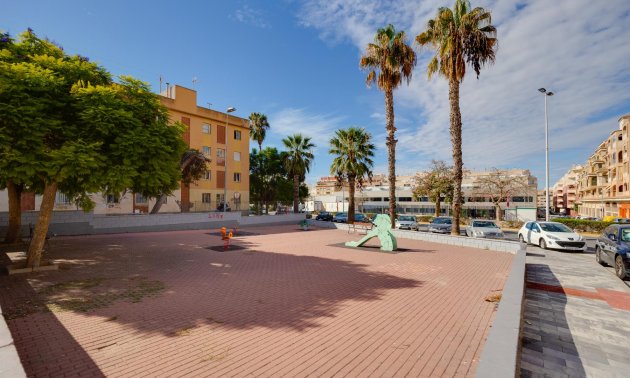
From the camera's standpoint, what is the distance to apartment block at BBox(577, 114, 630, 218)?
4866 cm

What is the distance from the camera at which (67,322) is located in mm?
6004

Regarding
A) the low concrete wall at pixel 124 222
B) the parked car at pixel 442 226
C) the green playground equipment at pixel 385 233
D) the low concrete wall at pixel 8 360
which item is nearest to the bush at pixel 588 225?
the parked car at pixel 442 226

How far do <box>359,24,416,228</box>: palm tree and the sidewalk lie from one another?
12567mm

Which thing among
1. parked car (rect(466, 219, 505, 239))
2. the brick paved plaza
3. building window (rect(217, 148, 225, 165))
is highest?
building window (rect(217, 148, 225, 165))

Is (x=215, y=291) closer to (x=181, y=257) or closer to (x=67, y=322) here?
(x=67, y=322)

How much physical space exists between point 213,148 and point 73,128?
3138cm

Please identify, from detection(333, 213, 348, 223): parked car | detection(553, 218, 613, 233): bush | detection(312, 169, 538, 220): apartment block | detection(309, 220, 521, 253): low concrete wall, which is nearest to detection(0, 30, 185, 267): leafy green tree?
detection(309, 220, 521, 253): low concrete wall

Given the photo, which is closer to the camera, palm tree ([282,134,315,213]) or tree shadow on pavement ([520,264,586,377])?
tree shadow on pavement ([520,264,586,377])

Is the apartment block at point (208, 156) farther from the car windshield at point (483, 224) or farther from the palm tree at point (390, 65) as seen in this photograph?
the car windshield at point (483, 224)

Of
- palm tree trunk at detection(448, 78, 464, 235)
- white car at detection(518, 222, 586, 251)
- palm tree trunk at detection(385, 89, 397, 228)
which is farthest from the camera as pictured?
palm tree trunk at detection(385, 89, 397, 228)

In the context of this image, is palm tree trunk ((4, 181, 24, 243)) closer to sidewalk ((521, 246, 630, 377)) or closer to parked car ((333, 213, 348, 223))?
sidewalk ((521, 246, 630, 377))

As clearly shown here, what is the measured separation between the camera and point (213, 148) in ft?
132

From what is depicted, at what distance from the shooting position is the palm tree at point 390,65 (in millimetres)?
22266

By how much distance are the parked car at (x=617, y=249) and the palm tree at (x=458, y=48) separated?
713 centimetres
